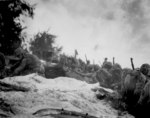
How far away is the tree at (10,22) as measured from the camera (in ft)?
29.5

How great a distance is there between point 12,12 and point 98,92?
27.9ft

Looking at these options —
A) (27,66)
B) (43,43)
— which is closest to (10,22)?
(27,66)

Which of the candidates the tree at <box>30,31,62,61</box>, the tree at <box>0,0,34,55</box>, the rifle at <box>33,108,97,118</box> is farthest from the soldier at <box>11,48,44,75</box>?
the tree at <box>30,31,62,61</box>

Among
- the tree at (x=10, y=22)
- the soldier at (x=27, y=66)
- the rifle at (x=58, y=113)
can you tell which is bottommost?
the rifle at (x=58, y=113)

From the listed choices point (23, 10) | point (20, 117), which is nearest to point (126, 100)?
point (20, 117)

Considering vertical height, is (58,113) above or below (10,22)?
below

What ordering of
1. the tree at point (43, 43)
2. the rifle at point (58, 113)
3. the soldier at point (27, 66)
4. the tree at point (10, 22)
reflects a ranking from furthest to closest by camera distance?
the tree at point (43, 43), the soldier at point (27, 66), the tree at point (10, 22), the rifle at point (58, 113)

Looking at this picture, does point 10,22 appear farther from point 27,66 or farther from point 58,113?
point 27,66

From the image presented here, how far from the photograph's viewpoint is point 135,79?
38.5ft

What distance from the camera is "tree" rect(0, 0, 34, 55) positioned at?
354 inches

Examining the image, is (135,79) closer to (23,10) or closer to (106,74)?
(23,10)

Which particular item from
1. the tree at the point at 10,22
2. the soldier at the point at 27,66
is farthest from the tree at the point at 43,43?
the tree at the point at 10,22

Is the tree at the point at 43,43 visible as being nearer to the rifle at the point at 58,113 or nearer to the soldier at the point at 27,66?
the soldier at the point at 27,66

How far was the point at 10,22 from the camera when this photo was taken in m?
9.27
